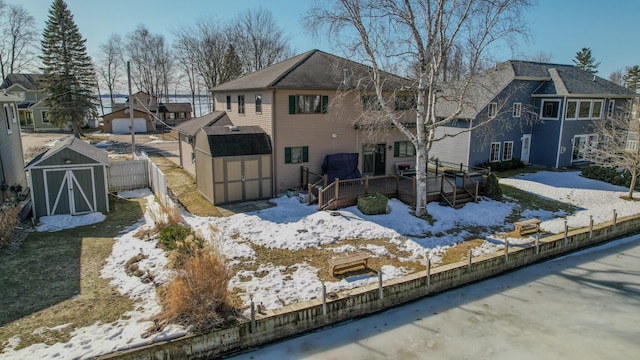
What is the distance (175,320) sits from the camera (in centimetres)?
836

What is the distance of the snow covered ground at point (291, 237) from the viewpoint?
8141mm

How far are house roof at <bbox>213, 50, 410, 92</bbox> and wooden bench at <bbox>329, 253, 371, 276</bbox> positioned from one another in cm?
838

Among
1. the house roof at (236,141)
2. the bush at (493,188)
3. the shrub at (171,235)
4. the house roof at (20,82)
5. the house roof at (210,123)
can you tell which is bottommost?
the shrub at (171,235)

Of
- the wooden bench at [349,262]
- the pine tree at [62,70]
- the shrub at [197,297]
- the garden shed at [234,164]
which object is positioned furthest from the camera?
the pine tree at [62,70]

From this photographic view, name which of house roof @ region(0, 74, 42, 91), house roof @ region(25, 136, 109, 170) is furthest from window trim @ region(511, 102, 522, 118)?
house roof @ region(0, 74, 42, 91)

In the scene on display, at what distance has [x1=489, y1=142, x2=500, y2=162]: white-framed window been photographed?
86.4ft

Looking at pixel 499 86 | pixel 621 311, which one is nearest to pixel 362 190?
pixel 621 311

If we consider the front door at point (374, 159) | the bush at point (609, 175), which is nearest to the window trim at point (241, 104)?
the front door at point (374, 159)

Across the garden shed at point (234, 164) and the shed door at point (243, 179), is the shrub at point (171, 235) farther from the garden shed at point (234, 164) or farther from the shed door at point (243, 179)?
the shed door at point (243, 179)

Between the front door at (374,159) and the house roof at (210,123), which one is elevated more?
the house roof at (210,123)

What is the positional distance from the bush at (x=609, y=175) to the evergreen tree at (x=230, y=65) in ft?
111

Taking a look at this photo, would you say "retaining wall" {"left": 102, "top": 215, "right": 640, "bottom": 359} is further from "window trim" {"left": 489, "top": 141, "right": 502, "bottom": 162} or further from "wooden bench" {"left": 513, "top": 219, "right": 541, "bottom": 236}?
"window trim" {"left": 489, "top": 141, "right": 502, "bottom": 162}

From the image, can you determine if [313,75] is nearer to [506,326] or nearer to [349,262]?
[349,262]

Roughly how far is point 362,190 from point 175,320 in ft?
34.2
